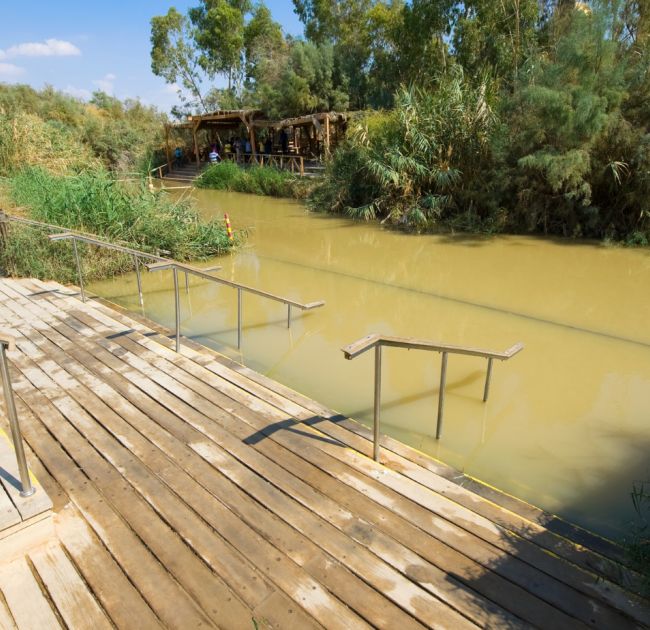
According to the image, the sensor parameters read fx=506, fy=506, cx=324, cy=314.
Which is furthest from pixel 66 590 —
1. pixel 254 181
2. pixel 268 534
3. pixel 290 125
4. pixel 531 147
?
pixel 290 125

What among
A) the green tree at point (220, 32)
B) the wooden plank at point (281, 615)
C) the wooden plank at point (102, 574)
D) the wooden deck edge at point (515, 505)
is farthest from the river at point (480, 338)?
the green tree at point (220, 32)

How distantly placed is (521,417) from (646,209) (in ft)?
28.4

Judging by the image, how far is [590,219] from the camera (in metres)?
11.6

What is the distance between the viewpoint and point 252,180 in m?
20.3

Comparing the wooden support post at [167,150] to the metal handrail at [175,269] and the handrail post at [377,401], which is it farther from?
the handrail post at [377,401]

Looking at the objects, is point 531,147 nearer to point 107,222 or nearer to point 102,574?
point 107,222

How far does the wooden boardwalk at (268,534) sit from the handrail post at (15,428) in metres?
0.24

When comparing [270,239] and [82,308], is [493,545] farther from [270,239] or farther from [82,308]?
[270,239]

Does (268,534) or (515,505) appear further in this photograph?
(515,505)

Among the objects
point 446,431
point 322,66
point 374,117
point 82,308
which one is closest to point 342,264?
point 82,308

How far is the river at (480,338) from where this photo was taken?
3994mm

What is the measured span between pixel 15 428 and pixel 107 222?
24.1 feet

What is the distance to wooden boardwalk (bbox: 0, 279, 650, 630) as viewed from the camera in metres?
2.04

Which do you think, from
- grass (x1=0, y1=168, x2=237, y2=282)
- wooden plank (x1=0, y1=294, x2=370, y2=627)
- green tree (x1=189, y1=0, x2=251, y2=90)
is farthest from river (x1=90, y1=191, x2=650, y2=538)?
green tree (x1=189, y1=0, x2=251, y2=90)
